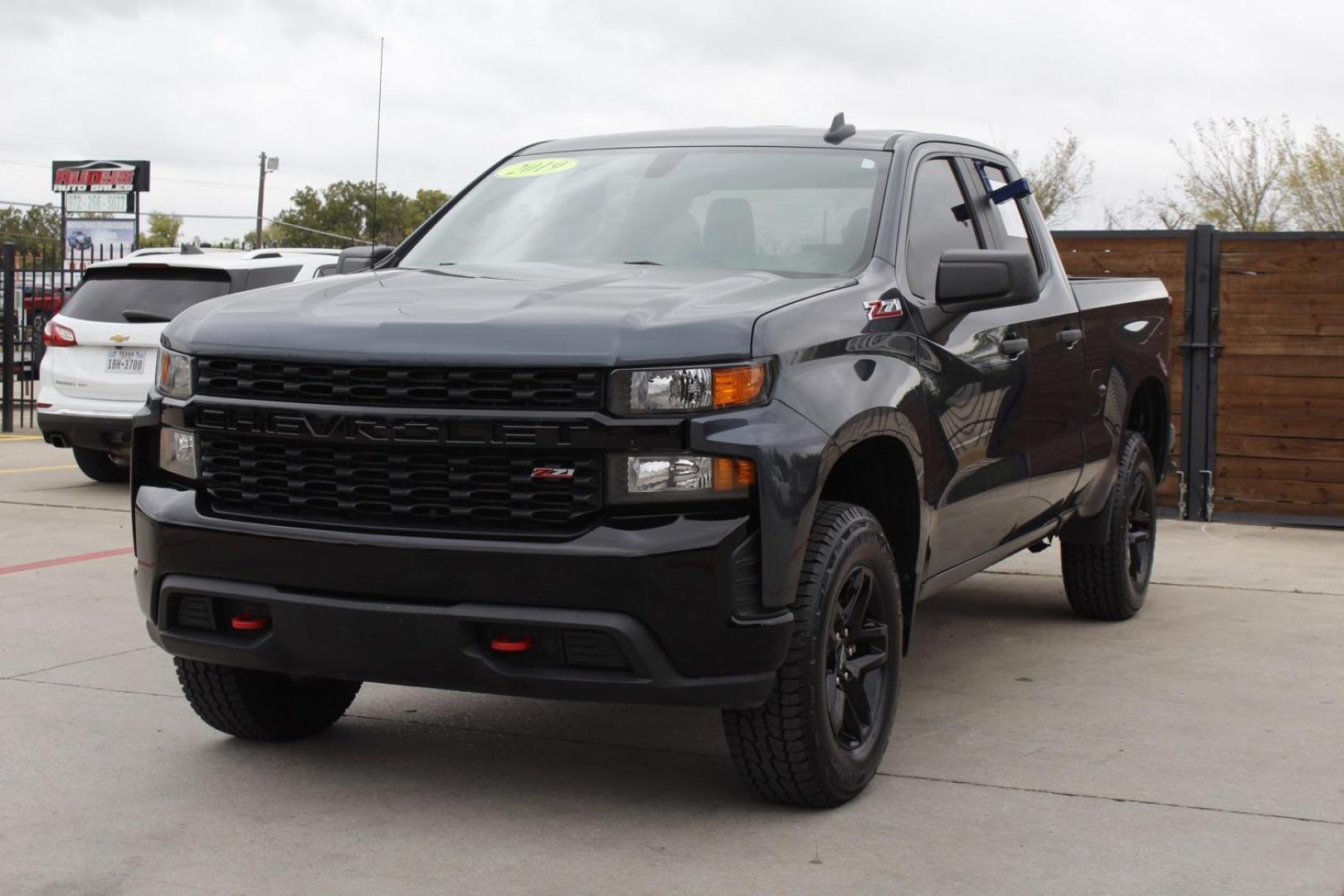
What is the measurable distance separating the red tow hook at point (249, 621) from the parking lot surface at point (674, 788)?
50 centimetres

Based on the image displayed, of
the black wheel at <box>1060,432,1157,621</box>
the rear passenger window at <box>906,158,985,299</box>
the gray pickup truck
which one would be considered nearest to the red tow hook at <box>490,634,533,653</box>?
the gray pickup truck

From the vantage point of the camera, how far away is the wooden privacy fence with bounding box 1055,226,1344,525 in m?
11.0

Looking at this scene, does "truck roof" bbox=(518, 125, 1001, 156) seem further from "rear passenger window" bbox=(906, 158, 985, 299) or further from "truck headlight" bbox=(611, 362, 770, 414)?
"truck headlight" bbox=(611, 362, 770, 414)

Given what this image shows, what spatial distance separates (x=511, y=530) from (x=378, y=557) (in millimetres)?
335

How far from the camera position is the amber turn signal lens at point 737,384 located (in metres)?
4.00

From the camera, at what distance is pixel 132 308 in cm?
1186

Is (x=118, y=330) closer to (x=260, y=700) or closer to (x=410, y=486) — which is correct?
(x=260, y=700)

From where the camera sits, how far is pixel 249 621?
14.2 feet

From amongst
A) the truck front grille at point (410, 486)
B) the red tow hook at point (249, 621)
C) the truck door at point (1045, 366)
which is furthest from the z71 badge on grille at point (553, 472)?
the truck door at point (1045, 366)

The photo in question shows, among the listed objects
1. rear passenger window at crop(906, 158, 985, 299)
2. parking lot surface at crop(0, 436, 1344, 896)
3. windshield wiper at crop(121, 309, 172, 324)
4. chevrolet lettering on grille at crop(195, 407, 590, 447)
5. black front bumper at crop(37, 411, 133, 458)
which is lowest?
parking lot surface at crop(0, 436, 1344, 896)

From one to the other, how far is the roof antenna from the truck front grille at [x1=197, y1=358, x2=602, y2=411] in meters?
2.00

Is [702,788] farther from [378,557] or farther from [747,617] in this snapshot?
[378,557]

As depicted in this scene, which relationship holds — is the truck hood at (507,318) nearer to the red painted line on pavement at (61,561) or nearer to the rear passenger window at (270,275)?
the red painted line on pavement at (61,561)

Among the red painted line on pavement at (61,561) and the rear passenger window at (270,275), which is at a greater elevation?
the rear passenger window at (270,275)
